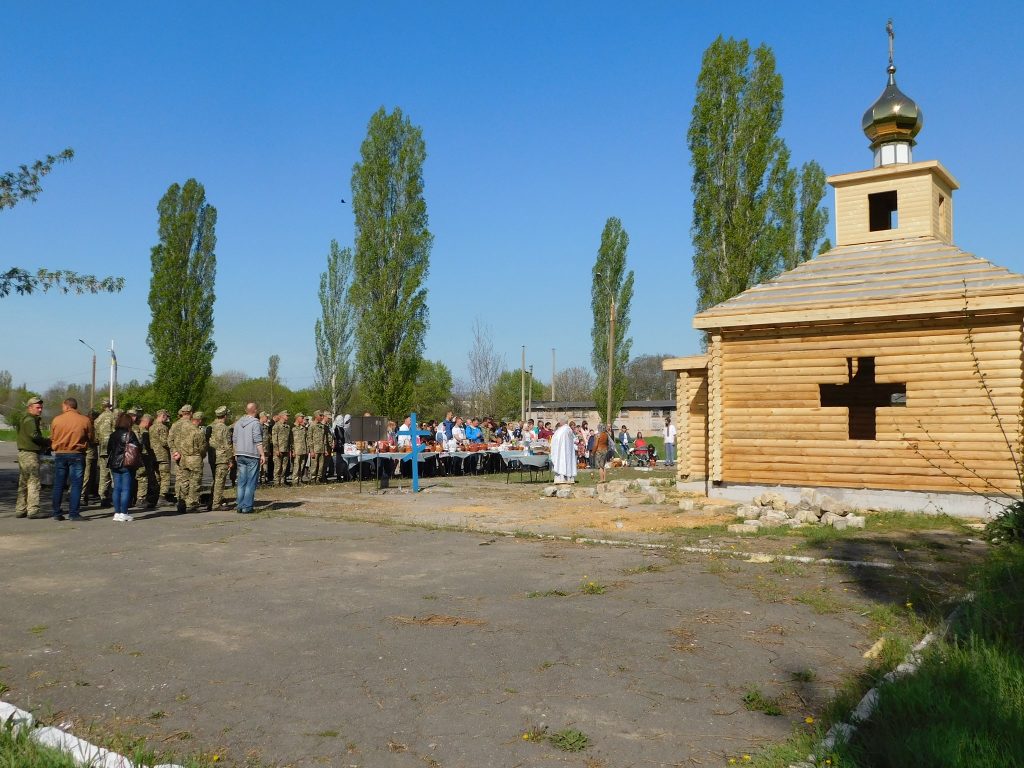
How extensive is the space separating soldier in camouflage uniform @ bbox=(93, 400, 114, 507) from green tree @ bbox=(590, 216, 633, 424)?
2821 centimetres

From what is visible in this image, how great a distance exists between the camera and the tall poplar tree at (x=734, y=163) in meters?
28.3

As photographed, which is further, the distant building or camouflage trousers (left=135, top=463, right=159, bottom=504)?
the distant building

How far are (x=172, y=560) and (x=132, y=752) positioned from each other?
5949mm

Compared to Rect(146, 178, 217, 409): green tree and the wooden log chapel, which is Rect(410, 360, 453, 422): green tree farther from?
Result: the wooden log chapel

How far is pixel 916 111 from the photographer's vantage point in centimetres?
1845

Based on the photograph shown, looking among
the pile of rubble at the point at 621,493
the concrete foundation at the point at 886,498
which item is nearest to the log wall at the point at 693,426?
the pile of rubble at the point at 621,493

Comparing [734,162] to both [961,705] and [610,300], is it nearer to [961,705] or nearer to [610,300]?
[610,300]

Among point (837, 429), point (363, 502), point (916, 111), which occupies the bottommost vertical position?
point (363, 502)

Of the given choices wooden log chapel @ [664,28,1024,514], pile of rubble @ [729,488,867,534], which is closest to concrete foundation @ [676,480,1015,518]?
wooden log chapel @ [664,28,1024,514]

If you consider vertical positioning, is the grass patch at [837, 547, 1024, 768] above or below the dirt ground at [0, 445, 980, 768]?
above

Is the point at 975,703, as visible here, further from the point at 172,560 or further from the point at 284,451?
the point at 284,451

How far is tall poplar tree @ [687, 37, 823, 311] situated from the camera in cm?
2828

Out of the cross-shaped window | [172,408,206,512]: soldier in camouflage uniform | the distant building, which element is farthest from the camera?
the distant building

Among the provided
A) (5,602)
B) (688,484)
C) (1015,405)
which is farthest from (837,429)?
(5,602)
